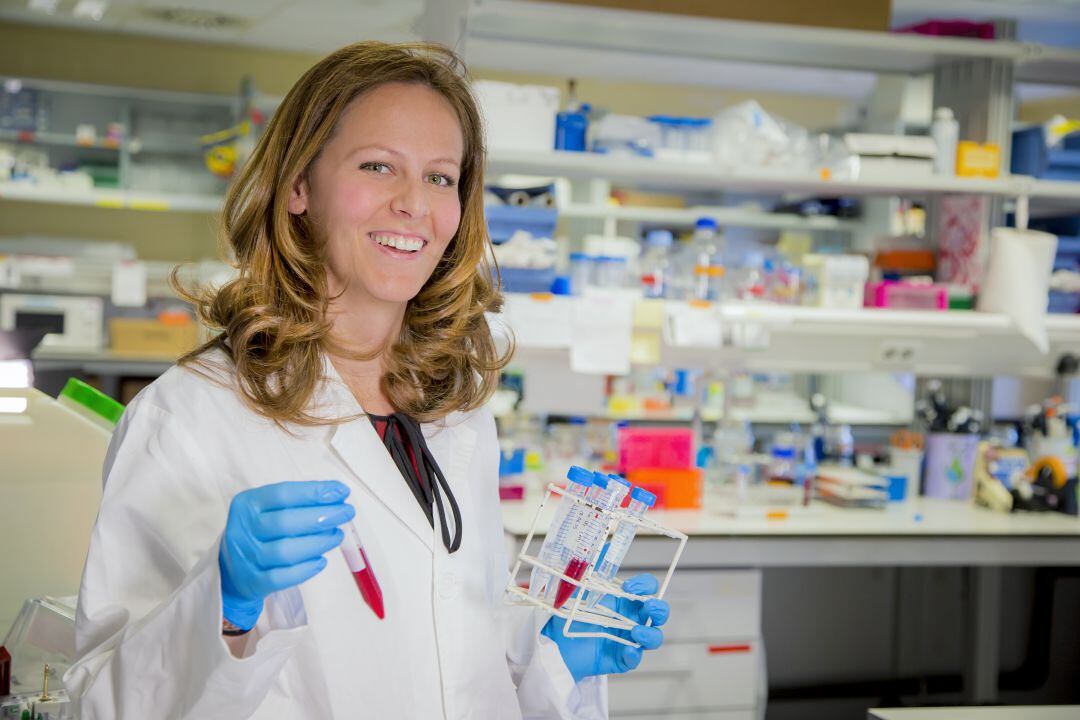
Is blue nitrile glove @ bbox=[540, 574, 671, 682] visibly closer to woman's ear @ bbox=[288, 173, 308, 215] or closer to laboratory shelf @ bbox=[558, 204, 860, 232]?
woman's ear @ bbox=[288, 173, 308, 215]

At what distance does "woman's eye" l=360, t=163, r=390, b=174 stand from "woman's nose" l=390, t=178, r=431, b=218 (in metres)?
0.03

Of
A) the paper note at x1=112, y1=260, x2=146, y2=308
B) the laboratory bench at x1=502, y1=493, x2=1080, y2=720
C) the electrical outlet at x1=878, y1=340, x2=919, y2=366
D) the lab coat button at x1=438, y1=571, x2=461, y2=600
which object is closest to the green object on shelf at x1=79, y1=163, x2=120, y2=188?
the paper note at x1=112, y1=260, x2=146, y2=308

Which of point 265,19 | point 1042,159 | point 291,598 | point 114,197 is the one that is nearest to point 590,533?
point 291,598

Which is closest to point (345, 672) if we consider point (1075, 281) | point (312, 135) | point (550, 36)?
point (312, 135)

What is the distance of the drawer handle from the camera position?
2822 millimetres

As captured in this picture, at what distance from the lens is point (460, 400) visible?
1.54 m

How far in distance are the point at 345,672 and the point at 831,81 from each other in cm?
722

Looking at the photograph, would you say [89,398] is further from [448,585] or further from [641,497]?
[641,497]

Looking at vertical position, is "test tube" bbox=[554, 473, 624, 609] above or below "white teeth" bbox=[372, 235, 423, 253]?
below

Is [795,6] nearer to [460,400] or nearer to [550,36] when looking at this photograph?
[550,36]

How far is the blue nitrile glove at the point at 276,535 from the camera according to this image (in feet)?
3.38

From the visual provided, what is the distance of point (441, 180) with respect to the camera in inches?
58.3

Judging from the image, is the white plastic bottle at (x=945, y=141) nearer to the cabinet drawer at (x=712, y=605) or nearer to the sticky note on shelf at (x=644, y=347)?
the sticky note on shelf at (x=644, y=347)

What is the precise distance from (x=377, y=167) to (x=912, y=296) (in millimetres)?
2543
